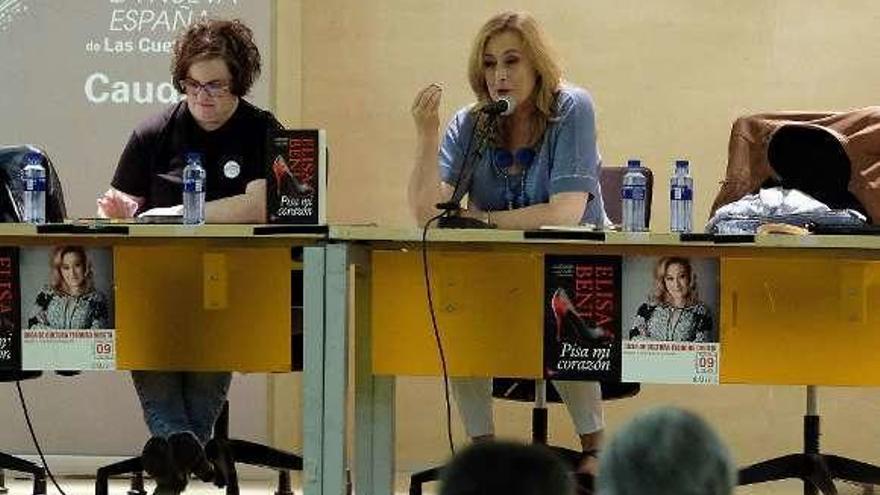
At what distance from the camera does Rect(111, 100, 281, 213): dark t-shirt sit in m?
3.90

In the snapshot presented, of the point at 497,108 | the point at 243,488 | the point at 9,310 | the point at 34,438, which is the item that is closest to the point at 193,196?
the point at 9,310

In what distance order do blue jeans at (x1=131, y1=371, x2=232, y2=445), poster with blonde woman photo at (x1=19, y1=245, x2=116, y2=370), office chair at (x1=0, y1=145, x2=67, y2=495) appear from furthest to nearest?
blue jeans at (x1=131, y1=371, x2=232, y2=445), office chair at (x1=0, y1=145, x2=67, y2=495), poster with blonde woman photo at (x1=19, y1=245, x2=116, y2=370)

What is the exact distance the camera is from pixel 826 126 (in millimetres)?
3723

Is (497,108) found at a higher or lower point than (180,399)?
higher

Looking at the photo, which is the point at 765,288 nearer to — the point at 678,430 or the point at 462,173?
the point at 462,173

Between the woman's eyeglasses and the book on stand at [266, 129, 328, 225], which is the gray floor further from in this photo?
the book on stand at [266, 129, 328, 225]

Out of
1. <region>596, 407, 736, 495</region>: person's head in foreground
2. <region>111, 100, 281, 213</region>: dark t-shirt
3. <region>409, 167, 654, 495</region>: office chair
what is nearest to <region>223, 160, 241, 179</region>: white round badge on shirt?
<region>111, 100, 281, 213</region>: dark t-shirt

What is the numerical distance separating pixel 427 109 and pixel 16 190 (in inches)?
41.9

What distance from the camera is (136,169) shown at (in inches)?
160

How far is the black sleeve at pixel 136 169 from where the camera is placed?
13.3 feet

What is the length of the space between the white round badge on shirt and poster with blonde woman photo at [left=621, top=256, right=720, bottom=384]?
1.21 m

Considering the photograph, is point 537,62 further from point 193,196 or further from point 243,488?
point 243,488

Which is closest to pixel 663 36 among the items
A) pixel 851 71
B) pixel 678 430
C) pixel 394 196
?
pixel 851 71

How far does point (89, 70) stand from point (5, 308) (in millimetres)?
2082
